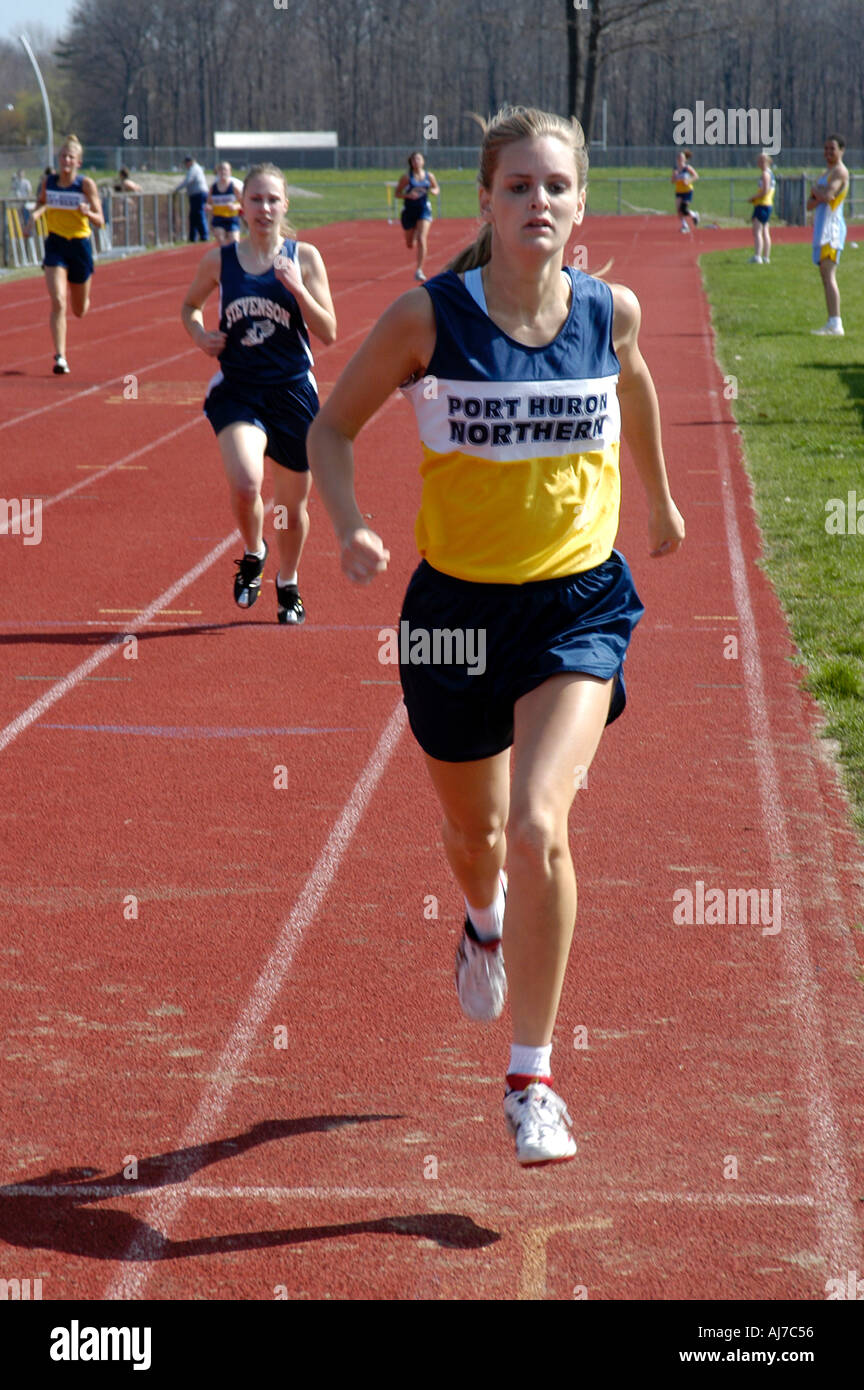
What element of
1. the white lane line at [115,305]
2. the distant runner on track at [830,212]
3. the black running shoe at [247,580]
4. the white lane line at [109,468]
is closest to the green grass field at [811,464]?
the distant runner on track at [830,212]

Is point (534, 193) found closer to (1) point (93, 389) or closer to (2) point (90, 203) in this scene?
(2) point (90, 203)

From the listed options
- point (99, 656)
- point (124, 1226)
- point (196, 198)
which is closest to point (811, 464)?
point (99, 656)

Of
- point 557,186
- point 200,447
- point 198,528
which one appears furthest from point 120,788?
point 200,447

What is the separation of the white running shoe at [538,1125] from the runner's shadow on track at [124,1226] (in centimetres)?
19

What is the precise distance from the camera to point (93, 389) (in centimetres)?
1641

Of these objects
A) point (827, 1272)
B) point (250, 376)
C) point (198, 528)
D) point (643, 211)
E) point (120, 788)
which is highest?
point (643, 211)

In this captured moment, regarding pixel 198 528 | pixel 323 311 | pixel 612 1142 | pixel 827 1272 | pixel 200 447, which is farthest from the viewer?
pixel 200 447

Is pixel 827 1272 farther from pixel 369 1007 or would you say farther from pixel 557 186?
pixel 557 186

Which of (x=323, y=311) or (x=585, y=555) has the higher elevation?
(x=323, y=311)

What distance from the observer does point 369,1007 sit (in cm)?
424

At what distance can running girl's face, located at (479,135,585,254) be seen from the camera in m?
3.33

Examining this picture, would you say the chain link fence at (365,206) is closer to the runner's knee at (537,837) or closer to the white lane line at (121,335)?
the white lane line at (121,335)

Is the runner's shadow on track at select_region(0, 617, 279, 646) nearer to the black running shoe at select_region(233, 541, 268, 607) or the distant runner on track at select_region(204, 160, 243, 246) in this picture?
the black running shoe at select_region(233, 541, 268, 607)

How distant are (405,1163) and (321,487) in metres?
1.47
